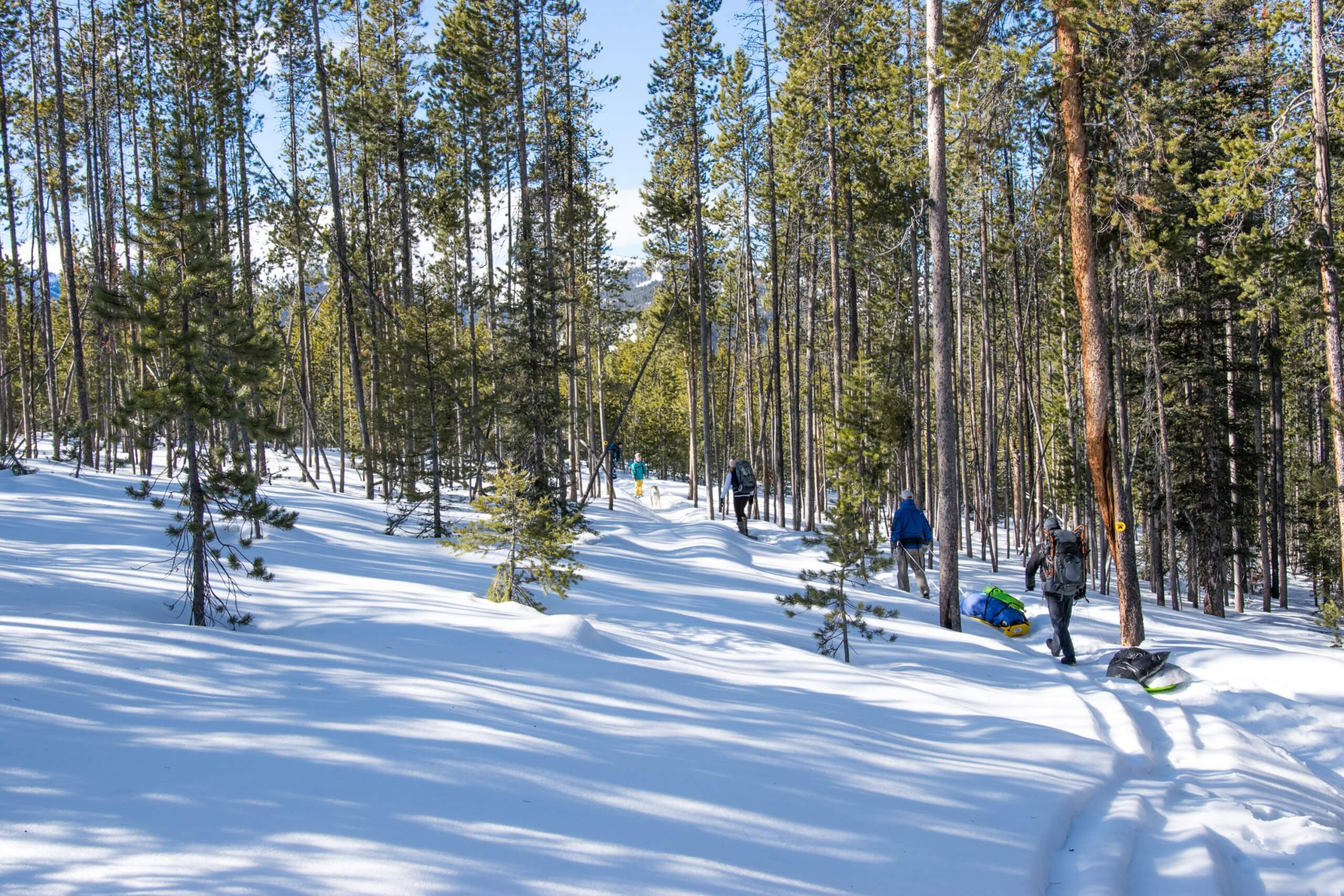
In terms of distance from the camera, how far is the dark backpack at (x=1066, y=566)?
934cm

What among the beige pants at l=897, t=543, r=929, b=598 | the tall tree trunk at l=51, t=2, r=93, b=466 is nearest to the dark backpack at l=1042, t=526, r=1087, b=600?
the beige pants at l=897, t=543, r=929, b=598

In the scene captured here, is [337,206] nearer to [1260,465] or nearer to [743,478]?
[743,478]

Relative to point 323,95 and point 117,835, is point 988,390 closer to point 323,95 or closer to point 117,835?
point 323,95

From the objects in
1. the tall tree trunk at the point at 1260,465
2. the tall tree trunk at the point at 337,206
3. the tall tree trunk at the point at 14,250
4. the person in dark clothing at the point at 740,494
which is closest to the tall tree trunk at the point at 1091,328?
the tall tree trunk at the point at 1260,465

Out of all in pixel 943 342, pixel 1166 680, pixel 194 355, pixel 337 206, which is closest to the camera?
pixel 194 355

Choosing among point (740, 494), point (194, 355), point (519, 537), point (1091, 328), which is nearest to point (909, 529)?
point (1091, 328)

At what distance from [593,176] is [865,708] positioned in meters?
24.1

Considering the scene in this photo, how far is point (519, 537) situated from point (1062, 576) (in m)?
6.59

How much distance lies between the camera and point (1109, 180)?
10102 mm

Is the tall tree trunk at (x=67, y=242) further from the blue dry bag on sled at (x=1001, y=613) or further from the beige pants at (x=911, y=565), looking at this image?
the blue dry bag on sled at (x=1001, y=613)

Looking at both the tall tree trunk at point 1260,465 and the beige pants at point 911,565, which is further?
the tall tree trunk at point 1260,465

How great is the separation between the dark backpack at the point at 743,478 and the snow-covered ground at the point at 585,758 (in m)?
11.9

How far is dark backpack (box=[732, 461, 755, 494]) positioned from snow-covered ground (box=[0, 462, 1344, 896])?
11861 millimetres

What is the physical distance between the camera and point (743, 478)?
20375 mm
